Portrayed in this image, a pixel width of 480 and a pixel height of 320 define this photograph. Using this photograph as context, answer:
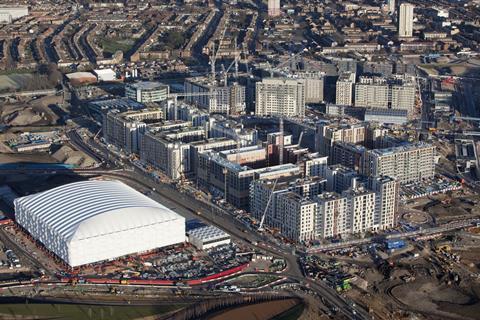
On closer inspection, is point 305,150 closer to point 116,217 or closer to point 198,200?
point 198,200

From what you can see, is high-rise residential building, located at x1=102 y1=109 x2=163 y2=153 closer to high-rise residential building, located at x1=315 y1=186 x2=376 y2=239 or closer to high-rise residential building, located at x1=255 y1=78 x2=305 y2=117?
high-rise residential building, located at x1=255 y1=78 x2=305 y2=117

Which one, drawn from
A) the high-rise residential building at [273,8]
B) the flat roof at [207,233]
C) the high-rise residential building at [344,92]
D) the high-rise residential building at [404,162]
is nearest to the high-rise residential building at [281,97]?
the high-rise residential building at [344,92]

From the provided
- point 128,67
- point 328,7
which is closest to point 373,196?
point 128,67

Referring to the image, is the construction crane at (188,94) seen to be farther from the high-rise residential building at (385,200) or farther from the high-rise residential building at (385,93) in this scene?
the high-rise residential building at (385,200)

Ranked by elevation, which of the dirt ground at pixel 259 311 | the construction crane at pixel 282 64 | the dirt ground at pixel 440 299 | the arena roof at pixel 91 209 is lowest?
the dirt ground at pixel 440 299

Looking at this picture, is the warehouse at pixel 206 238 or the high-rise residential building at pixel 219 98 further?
the high-rise residential building at pixel 219 98

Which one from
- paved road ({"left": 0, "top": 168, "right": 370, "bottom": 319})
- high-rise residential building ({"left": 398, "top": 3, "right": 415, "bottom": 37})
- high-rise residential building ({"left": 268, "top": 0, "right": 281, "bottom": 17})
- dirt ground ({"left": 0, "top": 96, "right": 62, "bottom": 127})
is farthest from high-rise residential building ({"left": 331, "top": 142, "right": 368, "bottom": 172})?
high-rise residential building ({"left": 268, "top": 0, "right": 281, "bottom": 17})

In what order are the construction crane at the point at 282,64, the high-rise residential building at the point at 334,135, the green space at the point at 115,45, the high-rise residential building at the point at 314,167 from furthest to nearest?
the green space at the point at 115,45
the construction crane at the point at 282,64
the high-rise residential building at the point at 334,135
the high-rise residential building at the point at 314,167
